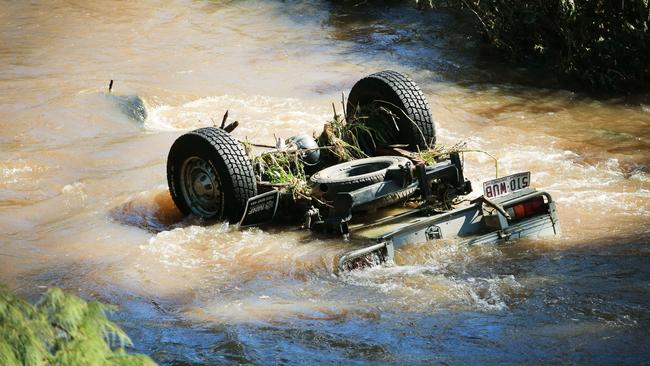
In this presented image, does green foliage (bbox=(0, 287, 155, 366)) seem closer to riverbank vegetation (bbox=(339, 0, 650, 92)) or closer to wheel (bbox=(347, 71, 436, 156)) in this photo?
wheel (bbox=(347, 71, 436, 156))

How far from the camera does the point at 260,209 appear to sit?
8.48m

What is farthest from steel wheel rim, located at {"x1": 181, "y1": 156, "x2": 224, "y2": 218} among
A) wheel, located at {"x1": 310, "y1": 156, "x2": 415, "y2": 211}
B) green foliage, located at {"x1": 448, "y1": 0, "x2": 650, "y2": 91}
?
green foliage, located at {"x1": 448, "y1": 0, "x2": 650, "y2": 91}

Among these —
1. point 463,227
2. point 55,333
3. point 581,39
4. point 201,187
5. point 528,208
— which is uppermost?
point 55,333

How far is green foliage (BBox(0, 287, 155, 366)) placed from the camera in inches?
136

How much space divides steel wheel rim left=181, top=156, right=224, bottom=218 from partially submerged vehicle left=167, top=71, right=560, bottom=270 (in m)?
0.01

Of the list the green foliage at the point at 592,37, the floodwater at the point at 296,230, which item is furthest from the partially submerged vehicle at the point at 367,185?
the green foliage at the point at 592,37

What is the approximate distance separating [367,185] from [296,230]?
3.13ft

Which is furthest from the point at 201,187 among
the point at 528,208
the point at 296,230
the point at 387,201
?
the point at 528,208

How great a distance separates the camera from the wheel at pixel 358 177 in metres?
8.02

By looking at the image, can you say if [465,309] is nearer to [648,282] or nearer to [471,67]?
[648,282]

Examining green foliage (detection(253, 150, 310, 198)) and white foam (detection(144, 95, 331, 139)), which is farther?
white foam (detection(144, 95, 331, 139))

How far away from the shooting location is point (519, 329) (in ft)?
21.1

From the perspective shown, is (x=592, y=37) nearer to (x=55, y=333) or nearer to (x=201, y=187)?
(x=201, y=187)

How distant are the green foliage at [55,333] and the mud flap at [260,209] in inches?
181
